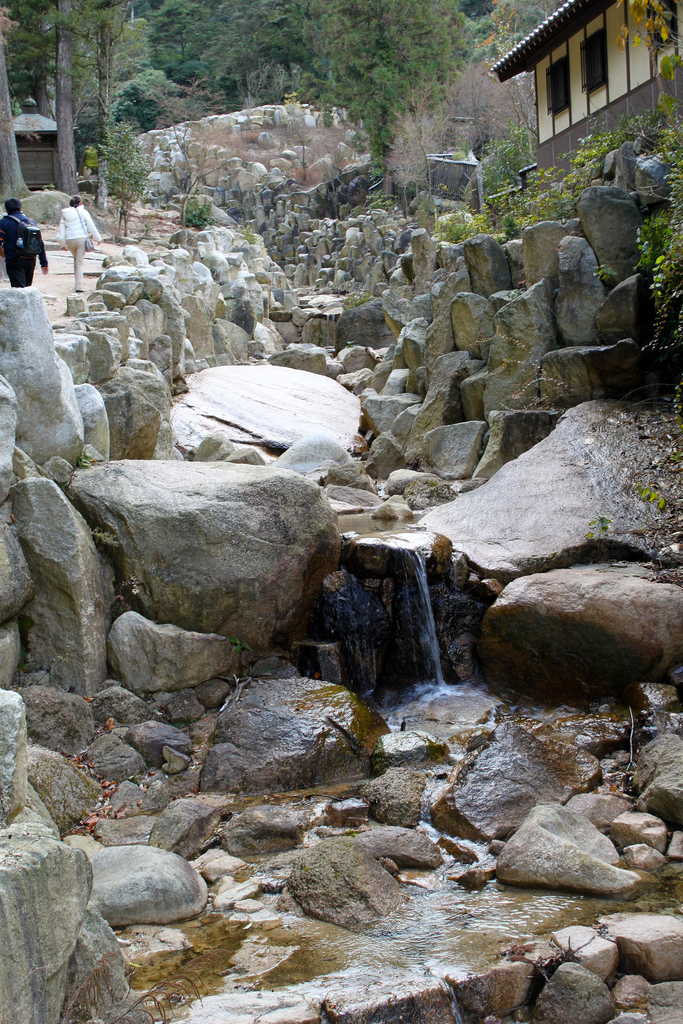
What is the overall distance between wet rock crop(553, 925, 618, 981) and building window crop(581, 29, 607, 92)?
1449 centimetres

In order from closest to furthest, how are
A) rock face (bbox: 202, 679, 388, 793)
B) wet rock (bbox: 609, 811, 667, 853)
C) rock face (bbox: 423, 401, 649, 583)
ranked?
wet rock (bbox: 609, 811, 667, 853) < rock face (bbox: 202, 679, 388, 793) < rock face (bbox: 423, 401, 649, 583)

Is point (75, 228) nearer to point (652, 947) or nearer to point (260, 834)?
point (260, 834)

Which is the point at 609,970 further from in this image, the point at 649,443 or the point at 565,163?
the point at 565,163

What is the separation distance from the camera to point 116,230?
2350 centimetres

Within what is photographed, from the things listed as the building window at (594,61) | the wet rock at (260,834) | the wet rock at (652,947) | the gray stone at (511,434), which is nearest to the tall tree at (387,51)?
the building window at (594,61)

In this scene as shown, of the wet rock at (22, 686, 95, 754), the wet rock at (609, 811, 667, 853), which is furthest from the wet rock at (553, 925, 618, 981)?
the wet rock at (22, 686, 95, 754)

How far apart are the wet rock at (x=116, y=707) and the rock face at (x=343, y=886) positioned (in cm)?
203

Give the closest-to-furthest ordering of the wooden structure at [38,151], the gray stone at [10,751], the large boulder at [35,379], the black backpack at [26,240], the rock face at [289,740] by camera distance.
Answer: the gray stone at [10,751], the rock face at [289,740], the large boulder at [35,379], the black backpack at [26,240], the wooden structure at [38,151]

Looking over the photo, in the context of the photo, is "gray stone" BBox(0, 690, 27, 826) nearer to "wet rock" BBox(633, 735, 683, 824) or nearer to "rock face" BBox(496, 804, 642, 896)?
"rock face" BBox(496, 804, 642, 896)

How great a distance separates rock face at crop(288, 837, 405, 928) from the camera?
4.15 meters

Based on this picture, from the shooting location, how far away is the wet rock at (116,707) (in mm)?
5938

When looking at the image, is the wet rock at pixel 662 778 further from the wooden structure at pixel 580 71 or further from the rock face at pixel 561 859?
the wooden structure at pixel 580 71

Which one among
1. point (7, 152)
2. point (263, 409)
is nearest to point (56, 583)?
point (263, 409)

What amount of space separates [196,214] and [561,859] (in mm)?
24638
